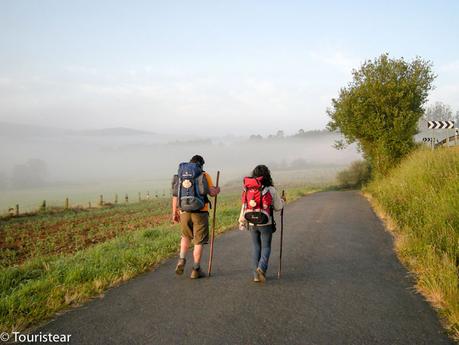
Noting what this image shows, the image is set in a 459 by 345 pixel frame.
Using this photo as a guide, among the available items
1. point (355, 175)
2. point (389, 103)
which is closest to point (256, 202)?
point (389, 103)

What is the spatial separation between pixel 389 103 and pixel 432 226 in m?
19.0

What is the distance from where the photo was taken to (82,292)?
A: 6.33 meters

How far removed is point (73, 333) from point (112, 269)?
10.2 feet

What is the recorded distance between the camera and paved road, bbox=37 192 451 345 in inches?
185

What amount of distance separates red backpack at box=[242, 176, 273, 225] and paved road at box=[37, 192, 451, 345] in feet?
3.81

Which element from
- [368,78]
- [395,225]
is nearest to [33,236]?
[395,225]

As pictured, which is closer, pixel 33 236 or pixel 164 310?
pixel 164 310

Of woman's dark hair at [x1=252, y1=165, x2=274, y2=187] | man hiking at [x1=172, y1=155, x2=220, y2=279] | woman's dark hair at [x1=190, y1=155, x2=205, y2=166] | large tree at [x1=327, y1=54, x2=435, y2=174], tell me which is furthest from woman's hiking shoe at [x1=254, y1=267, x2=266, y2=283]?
large tree at [x1=327, y1=54, x2=435, y2=174]

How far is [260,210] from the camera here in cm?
678

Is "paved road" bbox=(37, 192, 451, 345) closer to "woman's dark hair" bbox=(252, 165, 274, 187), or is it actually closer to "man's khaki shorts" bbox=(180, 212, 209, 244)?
"man's khaki shorts" bbox=(180, 212, 209, 244)

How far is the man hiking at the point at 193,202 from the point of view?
23.1 ft

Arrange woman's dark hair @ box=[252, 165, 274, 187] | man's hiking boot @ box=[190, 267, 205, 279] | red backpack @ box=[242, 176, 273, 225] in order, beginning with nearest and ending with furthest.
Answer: red backpack @ box=[242, 176, 273, 225], woman's dark hair @ box=[252, 165, 274, 187], man's hiking boot @ box=[190, 267, 205, 279]

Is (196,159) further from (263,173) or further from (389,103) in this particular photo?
Answer: (389,103)

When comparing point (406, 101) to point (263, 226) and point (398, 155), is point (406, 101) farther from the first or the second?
point (263, 226)
